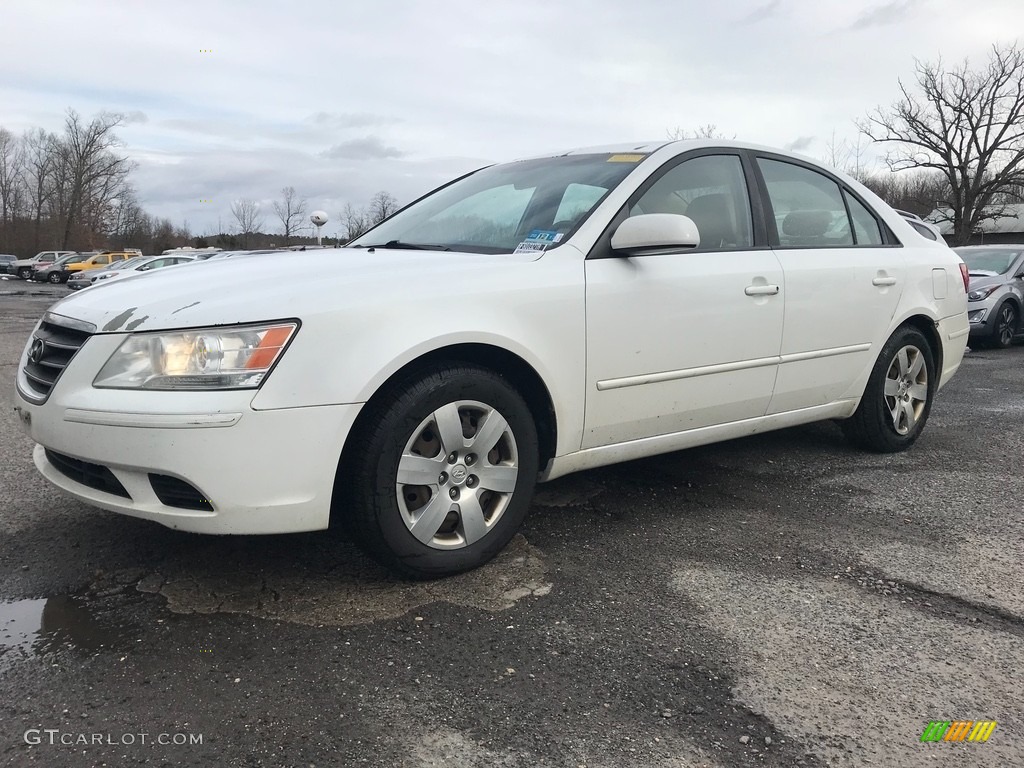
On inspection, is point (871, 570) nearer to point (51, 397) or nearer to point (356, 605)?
point (356, 605)

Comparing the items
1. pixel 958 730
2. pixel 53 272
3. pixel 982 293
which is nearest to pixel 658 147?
pixel 958 730

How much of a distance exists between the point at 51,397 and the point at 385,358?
1061 mm

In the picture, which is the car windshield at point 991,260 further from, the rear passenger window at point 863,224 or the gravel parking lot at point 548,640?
the gravel parking lot at point 548,640

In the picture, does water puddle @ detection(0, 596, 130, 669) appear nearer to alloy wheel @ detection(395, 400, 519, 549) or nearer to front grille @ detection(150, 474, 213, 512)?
front grille @ detection(150, 474, 213, 512)

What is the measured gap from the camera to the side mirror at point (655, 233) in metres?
2.88

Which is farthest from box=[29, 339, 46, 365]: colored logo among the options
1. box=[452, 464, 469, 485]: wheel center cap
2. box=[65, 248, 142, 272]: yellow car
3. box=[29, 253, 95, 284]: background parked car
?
box=[29, 253, 95, 284]: background parked car

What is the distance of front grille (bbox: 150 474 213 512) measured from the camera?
2314mm

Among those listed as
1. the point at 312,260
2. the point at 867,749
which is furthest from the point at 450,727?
the point at 312,260

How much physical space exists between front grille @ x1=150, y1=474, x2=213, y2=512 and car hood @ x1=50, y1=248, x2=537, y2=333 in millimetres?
449

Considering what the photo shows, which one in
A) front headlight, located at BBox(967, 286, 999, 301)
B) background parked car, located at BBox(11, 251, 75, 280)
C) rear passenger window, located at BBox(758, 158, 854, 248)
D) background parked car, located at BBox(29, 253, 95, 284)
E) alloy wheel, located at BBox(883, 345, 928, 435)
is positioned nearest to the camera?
rear passenger window, located at BBox(758, 158, 854, 248)

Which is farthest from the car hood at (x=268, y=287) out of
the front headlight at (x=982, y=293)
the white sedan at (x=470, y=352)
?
the front headlight at (x=982, y=293)

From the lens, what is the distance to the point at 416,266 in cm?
274

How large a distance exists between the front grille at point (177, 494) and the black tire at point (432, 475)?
0.41 metres

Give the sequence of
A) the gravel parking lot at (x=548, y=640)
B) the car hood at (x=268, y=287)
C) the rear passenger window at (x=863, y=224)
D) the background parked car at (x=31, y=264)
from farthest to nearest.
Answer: the background parked car at (x=31, y=264) < the rear passenger window at (x=863, y=224) < the car hood at (x=268, y=287) < the gravel parking lot at (x=548, y=640)
